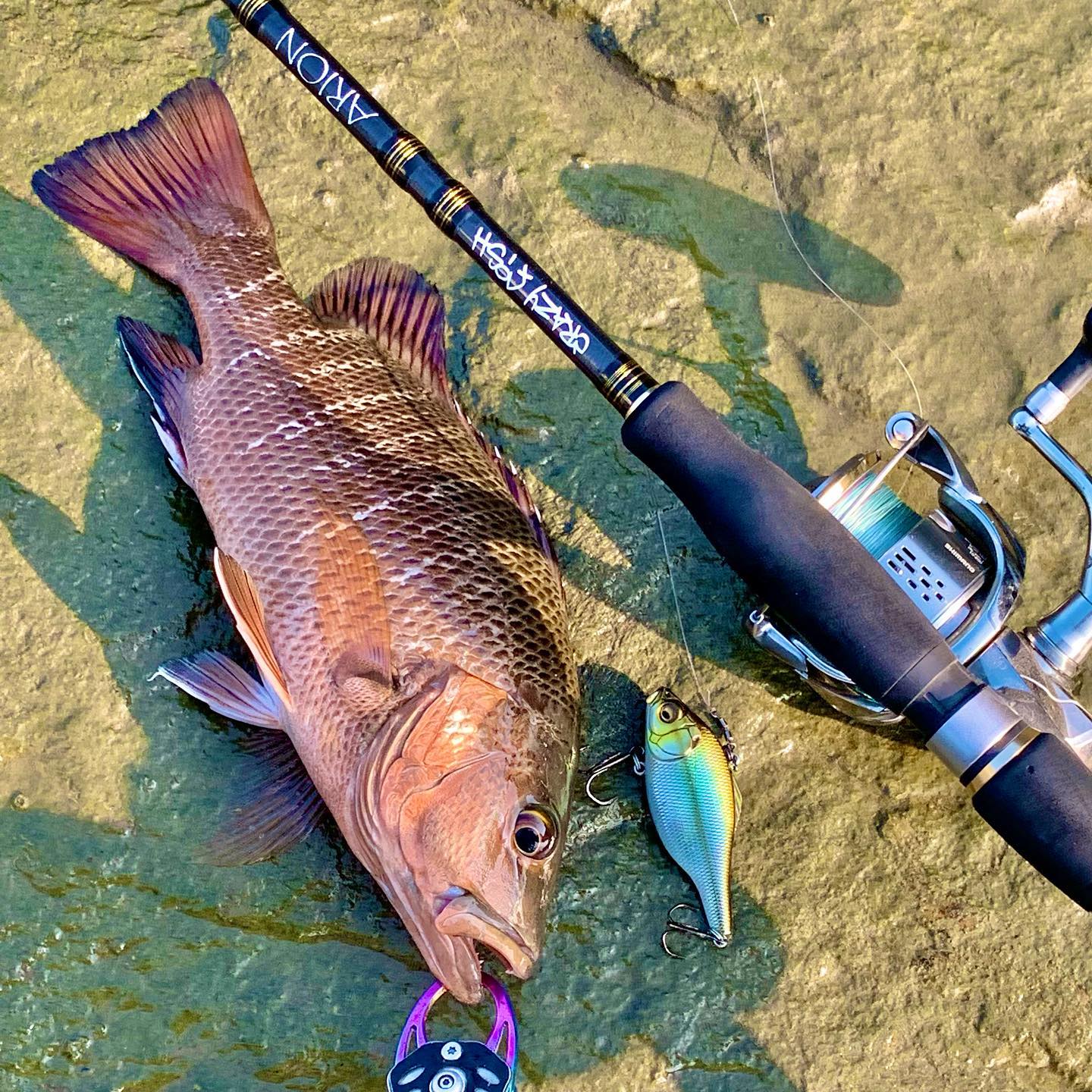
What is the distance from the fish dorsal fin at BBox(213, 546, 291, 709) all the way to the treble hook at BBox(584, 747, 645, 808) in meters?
0.87

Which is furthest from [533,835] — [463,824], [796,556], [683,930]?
[796,556]

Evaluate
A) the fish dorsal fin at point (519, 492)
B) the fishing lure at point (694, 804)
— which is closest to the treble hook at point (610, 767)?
the fishing lure at point (694, 804)

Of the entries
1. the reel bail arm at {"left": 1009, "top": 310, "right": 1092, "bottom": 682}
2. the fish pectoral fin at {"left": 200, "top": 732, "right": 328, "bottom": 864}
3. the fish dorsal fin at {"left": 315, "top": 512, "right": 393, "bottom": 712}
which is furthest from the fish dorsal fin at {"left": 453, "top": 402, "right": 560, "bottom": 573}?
the reel bail arm at {"left": 1009, "top": 310, "right": 1092, "bottom": 682}

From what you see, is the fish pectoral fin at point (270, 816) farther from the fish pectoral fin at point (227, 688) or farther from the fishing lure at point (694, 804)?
the fishing lure at point (694, 804)

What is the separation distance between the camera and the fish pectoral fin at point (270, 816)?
3.06m

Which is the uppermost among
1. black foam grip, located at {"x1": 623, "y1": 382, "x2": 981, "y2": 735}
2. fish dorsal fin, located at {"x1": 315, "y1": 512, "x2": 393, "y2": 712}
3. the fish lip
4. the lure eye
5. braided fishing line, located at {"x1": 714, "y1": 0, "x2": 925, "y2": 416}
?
braided fishing line, located at {"x1": 714, "y1": 0, "x2": 925, "y2": 416}

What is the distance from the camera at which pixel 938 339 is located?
11.7 feet

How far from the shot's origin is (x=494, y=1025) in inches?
116

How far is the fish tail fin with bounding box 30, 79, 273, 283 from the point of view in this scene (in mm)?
3363

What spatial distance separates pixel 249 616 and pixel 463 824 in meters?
0.79

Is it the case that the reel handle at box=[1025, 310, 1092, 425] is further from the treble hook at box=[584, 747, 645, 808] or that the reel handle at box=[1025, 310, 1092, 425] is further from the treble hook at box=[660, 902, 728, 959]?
the treble hook at box=[660, 902, 728, 959]

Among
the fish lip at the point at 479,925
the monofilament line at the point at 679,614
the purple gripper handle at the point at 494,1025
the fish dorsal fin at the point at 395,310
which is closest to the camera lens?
the fish lip at the point at 479,925

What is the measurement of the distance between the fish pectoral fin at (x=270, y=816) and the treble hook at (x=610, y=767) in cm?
74

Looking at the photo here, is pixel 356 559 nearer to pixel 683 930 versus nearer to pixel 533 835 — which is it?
pixel 533 835
